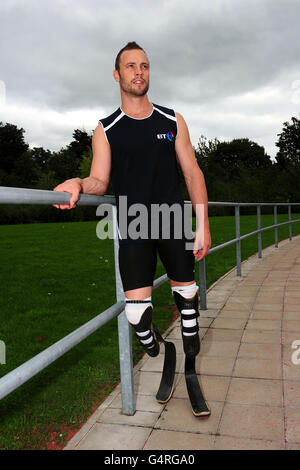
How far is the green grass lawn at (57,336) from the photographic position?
7.80ft

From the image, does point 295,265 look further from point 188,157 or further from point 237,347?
point 188,157

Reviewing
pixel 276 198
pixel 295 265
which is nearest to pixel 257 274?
pixel 295 265

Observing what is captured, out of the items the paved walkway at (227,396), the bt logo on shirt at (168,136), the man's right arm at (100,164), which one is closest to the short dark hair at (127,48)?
the man's right arm at (100,164)

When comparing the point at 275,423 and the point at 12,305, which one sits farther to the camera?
the point at 12,305

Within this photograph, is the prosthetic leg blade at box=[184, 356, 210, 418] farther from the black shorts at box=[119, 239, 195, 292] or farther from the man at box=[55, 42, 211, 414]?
the black shorts at box=[119, 239, 195, 292]

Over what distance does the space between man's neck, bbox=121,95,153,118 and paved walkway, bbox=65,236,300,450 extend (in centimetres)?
168

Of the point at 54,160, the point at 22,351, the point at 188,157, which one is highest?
the point at 54,160

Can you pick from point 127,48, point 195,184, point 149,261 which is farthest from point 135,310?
point 127,48

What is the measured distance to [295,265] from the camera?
282 inches

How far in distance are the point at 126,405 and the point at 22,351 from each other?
4.97 ft

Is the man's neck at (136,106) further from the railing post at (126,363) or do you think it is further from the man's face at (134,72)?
the railing post at (126,363)

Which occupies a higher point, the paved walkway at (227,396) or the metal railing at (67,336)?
the metal railing at (67,336)

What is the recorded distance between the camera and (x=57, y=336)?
3.95m
